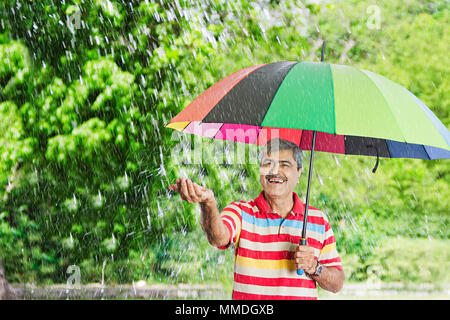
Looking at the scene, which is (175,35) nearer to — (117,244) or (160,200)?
(160,200)

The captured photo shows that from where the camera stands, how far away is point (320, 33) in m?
11.2

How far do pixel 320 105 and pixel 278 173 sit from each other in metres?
0.55

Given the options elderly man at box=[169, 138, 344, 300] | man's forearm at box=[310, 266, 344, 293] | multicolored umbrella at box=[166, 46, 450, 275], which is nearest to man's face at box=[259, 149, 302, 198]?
elderly man at box=[169, 138, 344, 300]

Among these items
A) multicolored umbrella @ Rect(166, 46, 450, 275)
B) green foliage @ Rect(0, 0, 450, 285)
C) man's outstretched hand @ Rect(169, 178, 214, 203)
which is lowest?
green foliage @ Rect(0, 0, 450, 285)

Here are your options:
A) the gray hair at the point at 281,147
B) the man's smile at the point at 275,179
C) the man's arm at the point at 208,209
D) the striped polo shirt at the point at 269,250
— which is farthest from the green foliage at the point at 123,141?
the man's arm at the point at 208,209

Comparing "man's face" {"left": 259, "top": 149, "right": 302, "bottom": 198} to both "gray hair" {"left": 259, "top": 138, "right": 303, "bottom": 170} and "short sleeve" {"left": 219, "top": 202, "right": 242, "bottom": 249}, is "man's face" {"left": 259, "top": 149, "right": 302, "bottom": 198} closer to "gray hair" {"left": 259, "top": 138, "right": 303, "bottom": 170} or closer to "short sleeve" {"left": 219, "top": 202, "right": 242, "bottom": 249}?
"gray hair" {"left": 259, "top": 138, "right": 303, "bottom": 170}

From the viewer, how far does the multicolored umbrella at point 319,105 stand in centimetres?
215

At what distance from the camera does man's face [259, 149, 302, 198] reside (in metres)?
2.62

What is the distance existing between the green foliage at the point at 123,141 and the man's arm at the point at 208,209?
3.46m

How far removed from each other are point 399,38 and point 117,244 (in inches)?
283

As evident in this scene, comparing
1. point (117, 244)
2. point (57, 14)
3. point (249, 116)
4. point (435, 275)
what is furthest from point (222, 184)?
point (435, 275)

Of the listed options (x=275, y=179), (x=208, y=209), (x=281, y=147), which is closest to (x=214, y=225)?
(x=208, y=209)

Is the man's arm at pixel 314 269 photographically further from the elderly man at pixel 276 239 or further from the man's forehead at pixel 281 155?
the man's forehead at pixel 281 155

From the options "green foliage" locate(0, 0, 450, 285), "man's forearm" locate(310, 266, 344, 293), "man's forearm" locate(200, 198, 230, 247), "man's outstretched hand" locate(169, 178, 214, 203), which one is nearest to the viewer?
"man's outstretched hand" locate(169, 178, 214, 203)
